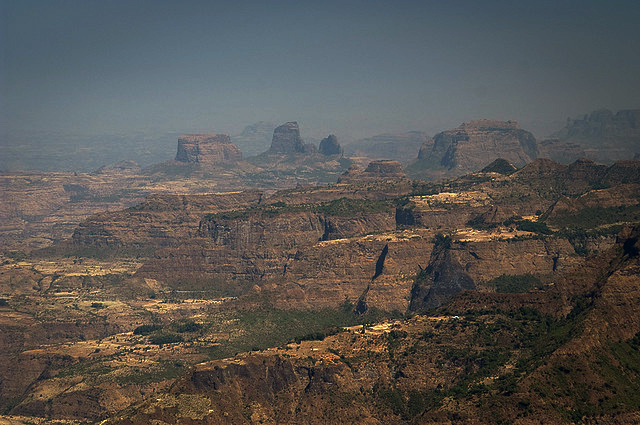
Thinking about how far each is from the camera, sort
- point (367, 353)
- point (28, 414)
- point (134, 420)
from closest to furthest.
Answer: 1. point (134, 420)
2. point (367, 353)
3. point (28, 414)

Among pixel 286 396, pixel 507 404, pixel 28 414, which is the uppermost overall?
pixel 507 404

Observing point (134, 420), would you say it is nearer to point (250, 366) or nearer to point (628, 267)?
point (250, 366)

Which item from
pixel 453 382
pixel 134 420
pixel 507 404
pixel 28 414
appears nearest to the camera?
pixel 507 404

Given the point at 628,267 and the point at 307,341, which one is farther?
the point at 307,341

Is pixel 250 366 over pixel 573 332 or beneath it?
beneath

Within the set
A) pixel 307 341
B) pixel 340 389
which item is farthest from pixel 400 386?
pixel 307 341

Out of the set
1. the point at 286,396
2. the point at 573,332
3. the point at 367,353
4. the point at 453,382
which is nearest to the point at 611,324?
the point at 573,332

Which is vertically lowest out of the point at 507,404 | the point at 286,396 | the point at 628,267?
the point at 286,396

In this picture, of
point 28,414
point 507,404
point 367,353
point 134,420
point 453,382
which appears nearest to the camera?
point 507,404

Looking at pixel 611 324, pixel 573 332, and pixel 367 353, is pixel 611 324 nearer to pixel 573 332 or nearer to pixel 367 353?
pixel 573 332
